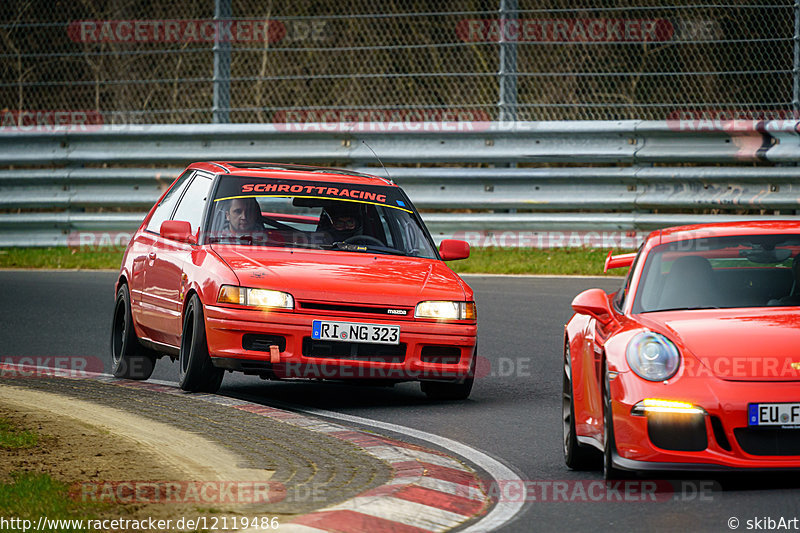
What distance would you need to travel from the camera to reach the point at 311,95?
58.3ft

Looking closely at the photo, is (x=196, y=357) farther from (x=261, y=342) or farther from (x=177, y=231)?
(x=177, y=231)

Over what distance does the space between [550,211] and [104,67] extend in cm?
572

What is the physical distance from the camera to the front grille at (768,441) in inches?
247

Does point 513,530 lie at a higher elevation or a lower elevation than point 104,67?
lower

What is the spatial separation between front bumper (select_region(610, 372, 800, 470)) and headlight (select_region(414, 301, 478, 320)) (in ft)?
9.93

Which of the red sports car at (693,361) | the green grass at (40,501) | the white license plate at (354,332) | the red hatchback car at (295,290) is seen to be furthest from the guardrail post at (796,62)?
the green grass at (40,501)

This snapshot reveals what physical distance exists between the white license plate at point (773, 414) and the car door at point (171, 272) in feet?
14.8

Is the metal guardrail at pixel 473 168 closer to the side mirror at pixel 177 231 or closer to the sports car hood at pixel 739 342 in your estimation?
the side mirror at pixel 177 231

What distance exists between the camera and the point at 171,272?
10.1 metres

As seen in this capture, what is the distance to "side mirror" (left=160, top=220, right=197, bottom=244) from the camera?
32.9ft

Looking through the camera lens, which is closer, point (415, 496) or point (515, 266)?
point (415, 496)

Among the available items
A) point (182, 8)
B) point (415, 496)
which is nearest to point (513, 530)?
point (415, 496)

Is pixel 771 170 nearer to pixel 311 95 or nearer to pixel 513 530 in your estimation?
pixel 311 95

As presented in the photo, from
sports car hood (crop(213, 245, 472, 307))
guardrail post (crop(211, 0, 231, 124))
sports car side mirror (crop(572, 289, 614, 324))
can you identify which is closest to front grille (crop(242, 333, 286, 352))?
sports car hood (crop(213, 245, 472, 307))
